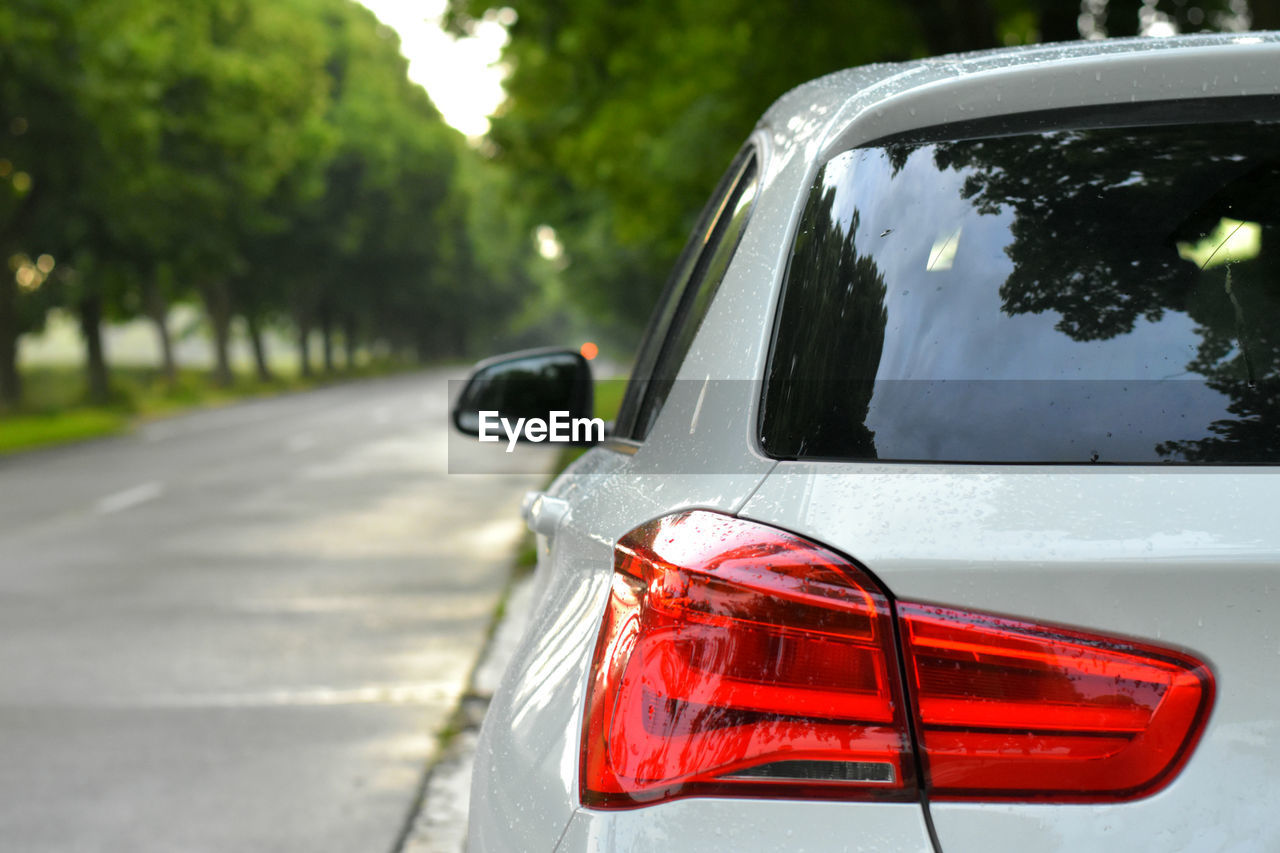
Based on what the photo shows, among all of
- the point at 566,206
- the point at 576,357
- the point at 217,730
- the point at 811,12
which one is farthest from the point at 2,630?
the point at 566,206

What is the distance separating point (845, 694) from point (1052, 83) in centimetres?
71

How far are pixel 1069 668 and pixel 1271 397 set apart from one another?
0.36 m

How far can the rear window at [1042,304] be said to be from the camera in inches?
56.9

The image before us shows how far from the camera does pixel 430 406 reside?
34656mm

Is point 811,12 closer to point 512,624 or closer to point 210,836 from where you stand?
point 512,624

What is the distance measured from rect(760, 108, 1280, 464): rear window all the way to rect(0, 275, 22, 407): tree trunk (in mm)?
32346

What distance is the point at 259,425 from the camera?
27438mm

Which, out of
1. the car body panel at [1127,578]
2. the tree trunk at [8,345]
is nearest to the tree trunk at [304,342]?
the tree trunk at [8,345]

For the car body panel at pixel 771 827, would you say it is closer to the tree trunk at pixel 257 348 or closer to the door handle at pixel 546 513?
the door handle at pixel 546 513

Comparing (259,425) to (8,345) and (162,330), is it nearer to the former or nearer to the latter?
(8,345)

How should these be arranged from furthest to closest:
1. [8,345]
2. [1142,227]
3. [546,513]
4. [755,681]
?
[8,345] < [546,513] < [1142,227] < [755,681]

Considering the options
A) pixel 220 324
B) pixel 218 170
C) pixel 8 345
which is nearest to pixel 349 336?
pixel 220 324

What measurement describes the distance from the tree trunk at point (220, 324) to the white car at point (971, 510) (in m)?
48.0

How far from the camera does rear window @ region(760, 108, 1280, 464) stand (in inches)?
56.9
